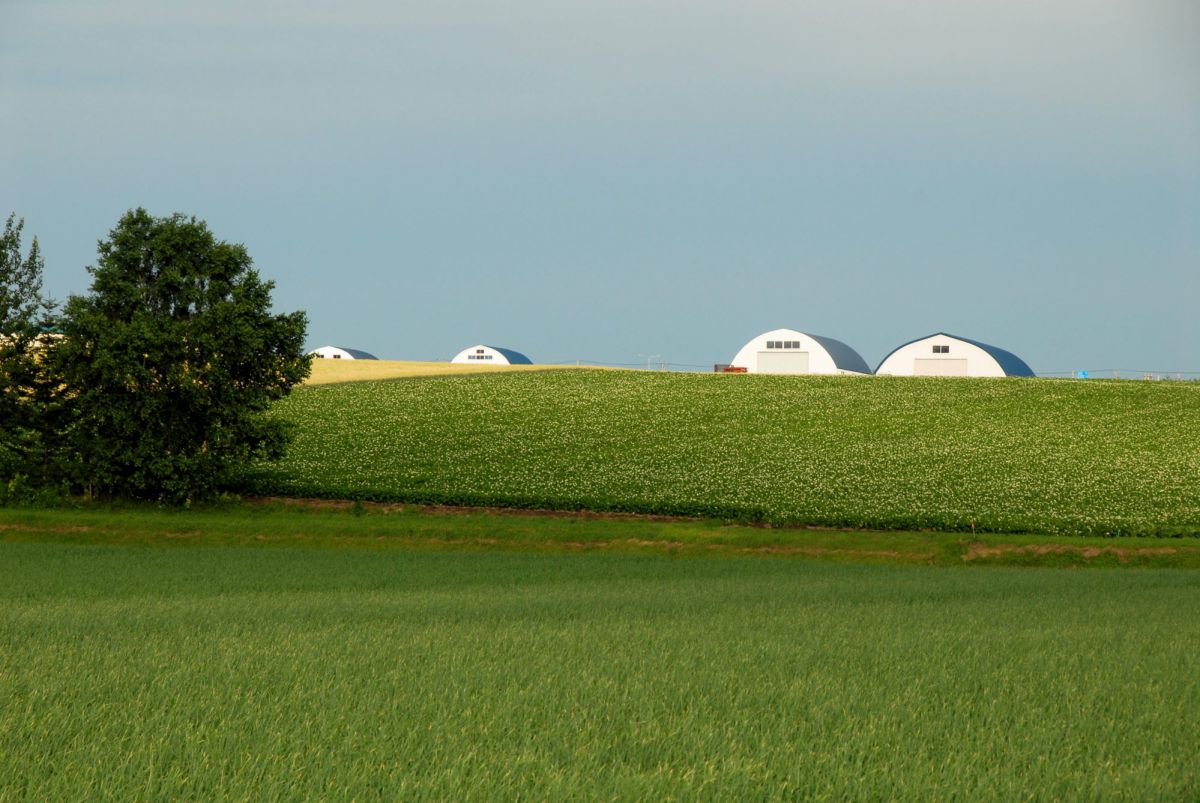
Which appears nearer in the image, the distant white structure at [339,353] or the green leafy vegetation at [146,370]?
the green leafy vegetation at [146,370]

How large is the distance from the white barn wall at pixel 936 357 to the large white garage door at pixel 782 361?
8145 millimetres

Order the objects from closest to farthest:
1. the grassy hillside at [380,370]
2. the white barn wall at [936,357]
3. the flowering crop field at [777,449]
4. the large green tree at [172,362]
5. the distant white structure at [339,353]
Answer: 1. the large green tree at [172,362]
2. the flowering crop field at [777,449]
3. the grassy hillside at [380,370]
4. the white barn wall at [936,357]
5. the distant white structure at [339,353]

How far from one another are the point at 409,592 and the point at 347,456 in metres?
26.5

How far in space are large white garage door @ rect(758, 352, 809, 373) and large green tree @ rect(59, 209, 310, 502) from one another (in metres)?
83.0

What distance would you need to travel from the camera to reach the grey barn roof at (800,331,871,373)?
11619cm

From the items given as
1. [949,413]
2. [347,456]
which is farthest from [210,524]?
[949,413]

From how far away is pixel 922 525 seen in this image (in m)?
36.8

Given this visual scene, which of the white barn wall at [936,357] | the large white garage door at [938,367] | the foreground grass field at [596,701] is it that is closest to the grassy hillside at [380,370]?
the white barn wall at [936,357]

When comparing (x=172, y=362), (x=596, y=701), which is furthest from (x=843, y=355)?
(x=596, y=701)

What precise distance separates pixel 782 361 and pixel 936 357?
621 inches

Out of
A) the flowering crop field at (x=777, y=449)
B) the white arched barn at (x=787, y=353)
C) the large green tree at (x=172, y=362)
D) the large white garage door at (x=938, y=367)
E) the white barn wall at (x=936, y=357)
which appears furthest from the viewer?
the white arched barn at (x=787, y=353)

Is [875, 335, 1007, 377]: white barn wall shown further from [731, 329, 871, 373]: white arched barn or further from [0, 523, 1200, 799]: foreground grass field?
[0, 523, 1200, 799]: foreground grass field

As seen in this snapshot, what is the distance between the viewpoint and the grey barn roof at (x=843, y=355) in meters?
116

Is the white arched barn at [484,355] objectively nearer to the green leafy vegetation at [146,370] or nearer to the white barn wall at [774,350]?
the white barn wall at [774,350]
